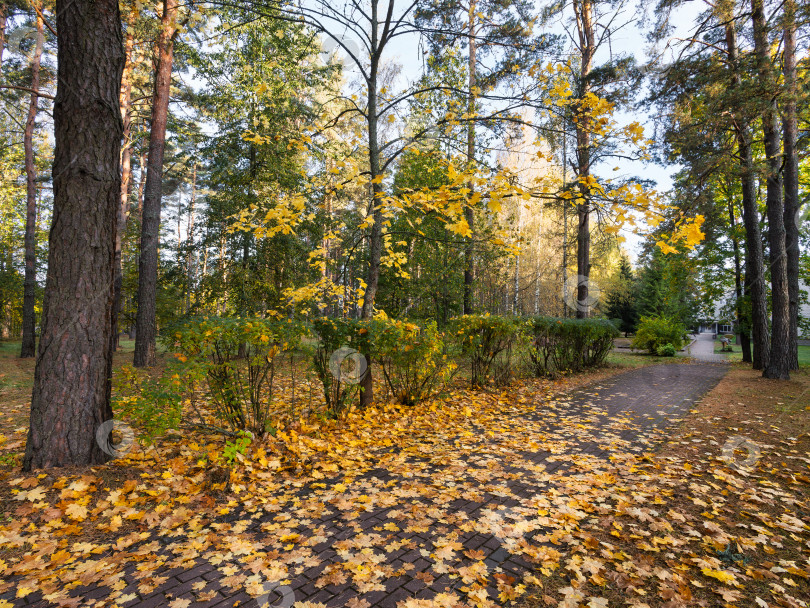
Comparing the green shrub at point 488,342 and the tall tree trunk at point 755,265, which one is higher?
the tall tree trunk at point 755,265

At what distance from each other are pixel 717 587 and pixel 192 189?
123ft

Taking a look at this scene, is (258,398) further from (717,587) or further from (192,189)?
(192,189)

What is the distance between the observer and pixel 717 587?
87.5 inches

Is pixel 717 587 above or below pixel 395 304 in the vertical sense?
below

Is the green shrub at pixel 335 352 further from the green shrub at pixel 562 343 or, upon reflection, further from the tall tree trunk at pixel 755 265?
the tall tree trunk at pixel 755 265

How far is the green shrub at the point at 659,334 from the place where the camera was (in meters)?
18.0

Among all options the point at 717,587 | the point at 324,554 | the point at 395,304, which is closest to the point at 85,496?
the point at 324,554

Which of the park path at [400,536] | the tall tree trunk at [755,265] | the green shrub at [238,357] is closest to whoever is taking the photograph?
the park path at [400,536]

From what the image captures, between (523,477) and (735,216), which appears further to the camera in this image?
(735,216)

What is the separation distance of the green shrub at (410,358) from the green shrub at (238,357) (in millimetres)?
1287

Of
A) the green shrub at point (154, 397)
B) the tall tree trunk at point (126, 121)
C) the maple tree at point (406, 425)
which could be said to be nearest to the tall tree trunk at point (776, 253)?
the maple tree at point (406, 425)

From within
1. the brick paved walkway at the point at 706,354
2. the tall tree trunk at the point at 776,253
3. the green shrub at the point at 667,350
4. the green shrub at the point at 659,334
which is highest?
the tall tree trunk at the point at 776,253

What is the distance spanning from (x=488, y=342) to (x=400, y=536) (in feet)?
16.3

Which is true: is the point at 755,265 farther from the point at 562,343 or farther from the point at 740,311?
the point at 562,343
